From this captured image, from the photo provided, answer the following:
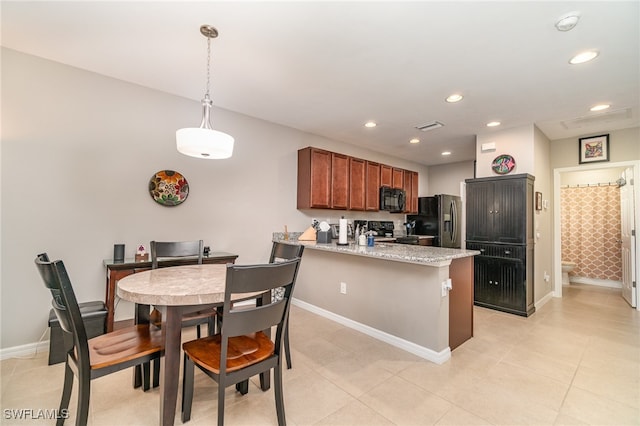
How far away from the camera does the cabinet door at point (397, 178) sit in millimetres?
5566

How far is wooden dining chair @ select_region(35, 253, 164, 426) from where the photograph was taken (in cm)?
128

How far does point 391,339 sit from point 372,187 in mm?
2979

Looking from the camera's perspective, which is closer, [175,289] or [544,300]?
[175,289]

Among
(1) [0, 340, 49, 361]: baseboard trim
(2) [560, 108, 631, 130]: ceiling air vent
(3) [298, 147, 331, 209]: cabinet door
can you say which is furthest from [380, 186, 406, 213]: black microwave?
(1) [0, 340, 49, 361]: baseboard trim

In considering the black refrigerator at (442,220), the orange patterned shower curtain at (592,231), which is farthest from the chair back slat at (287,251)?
the orange patterned shower curtain at (592,231)

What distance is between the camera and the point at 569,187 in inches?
220

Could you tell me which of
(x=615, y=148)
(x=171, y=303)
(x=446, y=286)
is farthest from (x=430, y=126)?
(x=171, y=303)

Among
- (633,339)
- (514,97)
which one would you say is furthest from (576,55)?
(633,339)

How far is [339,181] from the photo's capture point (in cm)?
457

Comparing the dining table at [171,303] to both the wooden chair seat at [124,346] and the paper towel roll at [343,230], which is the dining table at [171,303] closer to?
the wooden chair seat at [124,346]

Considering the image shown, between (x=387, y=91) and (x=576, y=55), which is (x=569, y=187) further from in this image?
(x=387, y=91)

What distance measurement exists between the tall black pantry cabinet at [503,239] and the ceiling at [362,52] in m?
0.96

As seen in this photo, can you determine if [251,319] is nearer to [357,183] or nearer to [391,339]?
[391,339]

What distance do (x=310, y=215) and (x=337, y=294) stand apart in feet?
5.28
